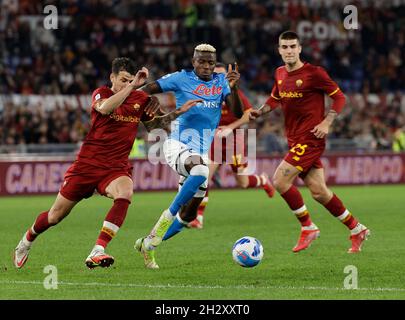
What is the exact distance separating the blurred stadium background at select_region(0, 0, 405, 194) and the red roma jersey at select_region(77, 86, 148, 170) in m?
14.5

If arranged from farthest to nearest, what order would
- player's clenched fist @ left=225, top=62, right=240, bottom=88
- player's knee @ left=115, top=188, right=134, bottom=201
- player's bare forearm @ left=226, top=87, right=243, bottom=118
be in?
player's bare forearm @ left=226, top=87, right=243, bottom=118 < player's clenched fist @ left=225, top=62, right=240, bottom=88 < player's knee @ left=115, top=188, right=134, bottom=201

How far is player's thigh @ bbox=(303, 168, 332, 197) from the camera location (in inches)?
477

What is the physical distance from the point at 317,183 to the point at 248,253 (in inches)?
91.4

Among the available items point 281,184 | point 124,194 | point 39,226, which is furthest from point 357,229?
point 39,226

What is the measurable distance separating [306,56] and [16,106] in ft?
34.9

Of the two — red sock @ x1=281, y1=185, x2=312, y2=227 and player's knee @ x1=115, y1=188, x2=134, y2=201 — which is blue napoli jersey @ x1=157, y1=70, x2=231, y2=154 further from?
player's knee @ x1=115, y1=188, x2=134, y2=201

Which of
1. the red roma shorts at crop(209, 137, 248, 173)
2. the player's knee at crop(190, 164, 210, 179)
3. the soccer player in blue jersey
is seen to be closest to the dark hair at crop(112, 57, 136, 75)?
the soccer player in blue jersey

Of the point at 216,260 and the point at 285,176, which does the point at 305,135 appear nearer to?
the point at 285,176

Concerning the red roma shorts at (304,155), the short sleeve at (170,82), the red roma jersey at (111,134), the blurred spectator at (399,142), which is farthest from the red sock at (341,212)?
the blurred spectator at (399,142)

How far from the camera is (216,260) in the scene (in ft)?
36.8

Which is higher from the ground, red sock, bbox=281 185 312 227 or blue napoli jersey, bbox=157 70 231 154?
blue napoli jersey, bbox=157 70 231 154

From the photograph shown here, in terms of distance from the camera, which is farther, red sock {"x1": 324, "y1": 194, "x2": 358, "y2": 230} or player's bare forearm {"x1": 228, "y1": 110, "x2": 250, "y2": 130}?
player's bare forearm {"x1": 228, "y1": 110, "x2": 250, "y2": 130}

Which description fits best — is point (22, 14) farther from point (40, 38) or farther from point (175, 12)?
point (175, 12)
